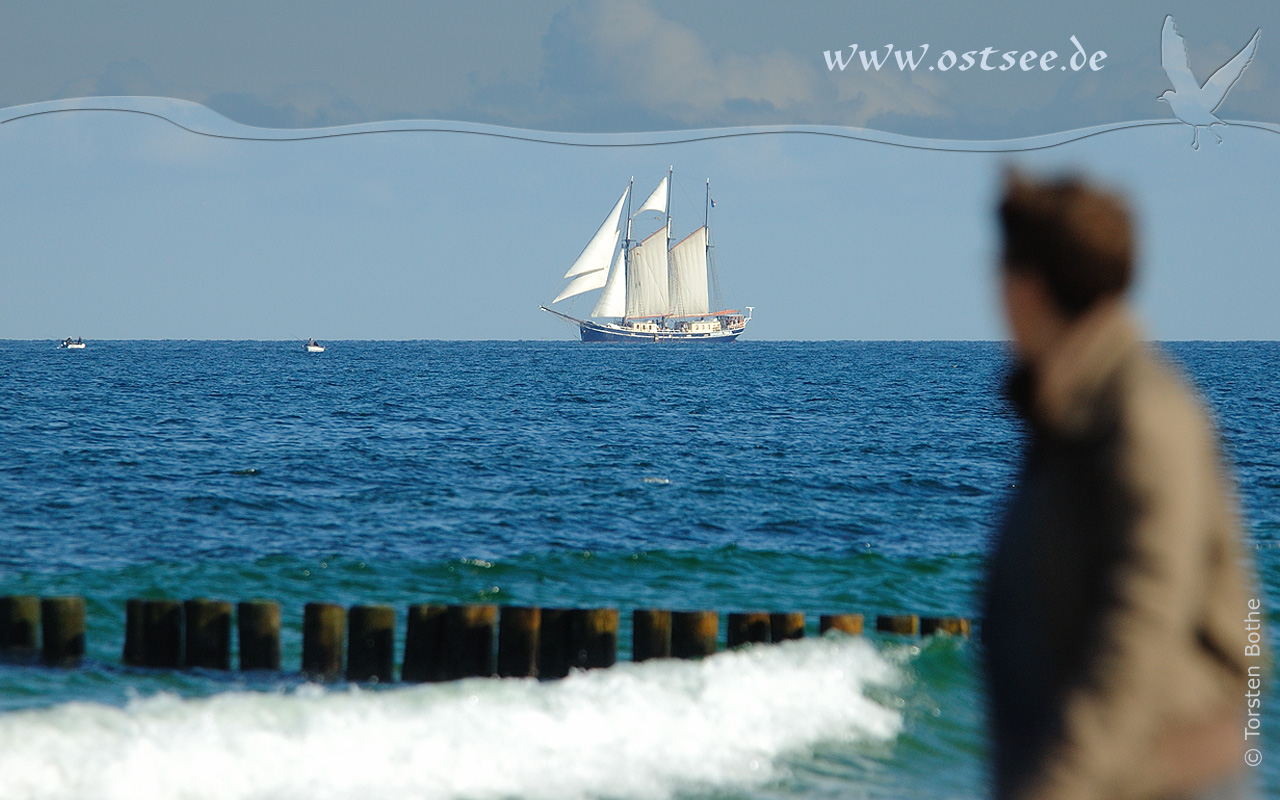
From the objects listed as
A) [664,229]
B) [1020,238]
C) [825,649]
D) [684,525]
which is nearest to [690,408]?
[684,525]

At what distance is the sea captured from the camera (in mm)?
8188

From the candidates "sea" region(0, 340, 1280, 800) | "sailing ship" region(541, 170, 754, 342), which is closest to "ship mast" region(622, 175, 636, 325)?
"sailing ship" region(541, 170, 754, 342)

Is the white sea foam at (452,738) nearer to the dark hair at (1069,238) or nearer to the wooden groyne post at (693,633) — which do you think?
the wooden groyne post at (693,633)

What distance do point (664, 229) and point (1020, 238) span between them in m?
149

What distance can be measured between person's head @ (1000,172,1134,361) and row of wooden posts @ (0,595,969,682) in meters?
8.63

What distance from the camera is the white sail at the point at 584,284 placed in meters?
148

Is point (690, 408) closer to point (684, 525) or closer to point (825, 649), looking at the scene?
point (684, 525)

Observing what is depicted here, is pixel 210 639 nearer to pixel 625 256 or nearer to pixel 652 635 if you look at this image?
pixel 652 635

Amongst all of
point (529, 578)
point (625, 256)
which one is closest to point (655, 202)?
point (625, 256)

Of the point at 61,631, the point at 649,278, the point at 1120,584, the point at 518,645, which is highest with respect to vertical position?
the point at 649,278

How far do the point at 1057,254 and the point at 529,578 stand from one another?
14577 millimetres

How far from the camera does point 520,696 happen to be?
9.40m

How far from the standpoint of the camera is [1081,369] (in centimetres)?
203

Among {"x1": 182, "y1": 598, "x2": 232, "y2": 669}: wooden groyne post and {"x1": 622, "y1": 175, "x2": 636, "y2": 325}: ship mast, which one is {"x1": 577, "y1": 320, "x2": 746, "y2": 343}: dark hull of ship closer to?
{"x1": 622, "y1": 175, "x2": 636, "y2": 325}: ship mast
